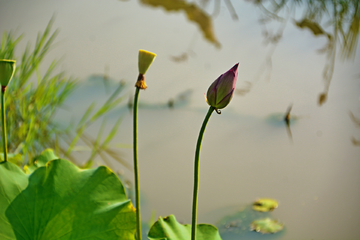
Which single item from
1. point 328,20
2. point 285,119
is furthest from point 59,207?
point 328,20

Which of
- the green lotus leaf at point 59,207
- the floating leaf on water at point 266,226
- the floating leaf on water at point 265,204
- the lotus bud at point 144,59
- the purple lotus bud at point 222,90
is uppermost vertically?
the lotus bud at point 144,59

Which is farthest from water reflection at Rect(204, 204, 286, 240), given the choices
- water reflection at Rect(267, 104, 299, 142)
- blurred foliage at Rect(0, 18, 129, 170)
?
blurred foliage at Rect(0, 18, 129, 170)

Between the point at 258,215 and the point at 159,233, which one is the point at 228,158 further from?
the point at 159,233

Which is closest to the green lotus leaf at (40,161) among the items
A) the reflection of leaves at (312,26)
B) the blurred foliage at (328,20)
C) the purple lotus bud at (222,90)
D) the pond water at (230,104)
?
the purple lotus bud at (222,90)

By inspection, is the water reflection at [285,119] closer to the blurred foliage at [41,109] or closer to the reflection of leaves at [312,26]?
the reflection of leaves at [312,26]

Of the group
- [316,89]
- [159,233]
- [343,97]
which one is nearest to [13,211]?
[159,233]

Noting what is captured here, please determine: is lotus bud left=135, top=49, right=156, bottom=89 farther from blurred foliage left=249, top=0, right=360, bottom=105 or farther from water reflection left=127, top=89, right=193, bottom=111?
blurred foliage left=249, top=0, right=360, bottom=105
